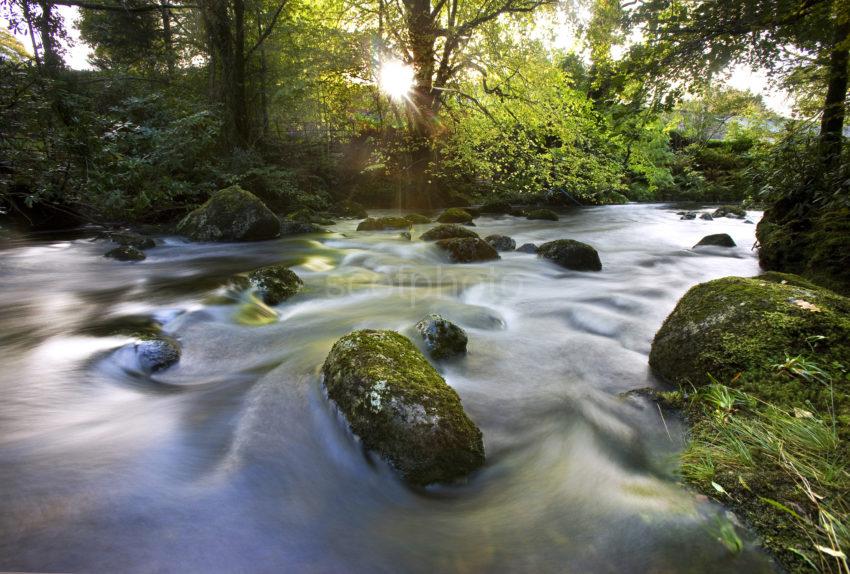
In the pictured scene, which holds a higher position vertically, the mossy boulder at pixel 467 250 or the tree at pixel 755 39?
the tree at pixel 755 39

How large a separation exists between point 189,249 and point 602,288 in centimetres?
778

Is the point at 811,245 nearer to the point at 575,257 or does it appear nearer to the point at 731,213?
the point at 575,257

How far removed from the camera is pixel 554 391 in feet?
12.1

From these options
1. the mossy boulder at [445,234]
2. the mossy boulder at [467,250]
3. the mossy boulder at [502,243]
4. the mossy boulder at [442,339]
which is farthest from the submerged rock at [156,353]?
the mossy boulder at [502,243]

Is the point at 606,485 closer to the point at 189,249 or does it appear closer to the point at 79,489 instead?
the point at 79,489

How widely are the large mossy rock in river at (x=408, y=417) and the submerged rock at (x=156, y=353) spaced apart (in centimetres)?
183

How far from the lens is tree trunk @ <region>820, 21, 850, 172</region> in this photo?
6.32m

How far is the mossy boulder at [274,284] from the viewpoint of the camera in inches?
221

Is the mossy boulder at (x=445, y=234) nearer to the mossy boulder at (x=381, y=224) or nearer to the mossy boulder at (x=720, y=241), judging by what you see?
the mossy boulder at (x=381, y=224)

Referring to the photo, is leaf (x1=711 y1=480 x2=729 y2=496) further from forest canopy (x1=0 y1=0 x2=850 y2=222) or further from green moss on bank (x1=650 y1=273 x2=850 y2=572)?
forest canopy (x1=0 y1=0 x2=850 y2=222)

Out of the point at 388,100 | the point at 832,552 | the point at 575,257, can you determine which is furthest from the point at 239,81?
the point at 832,552

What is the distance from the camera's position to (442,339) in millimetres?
4125

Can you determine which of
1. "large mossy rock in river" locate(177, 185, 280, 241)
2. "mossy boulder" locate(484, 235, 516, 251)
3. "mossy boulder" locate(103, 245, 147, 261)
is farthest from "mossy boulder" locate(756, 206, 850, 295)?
"mossy boulder" locate(103, 245, 147, 261)

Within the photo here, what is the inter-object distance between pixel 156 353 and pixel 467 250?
5753mm
